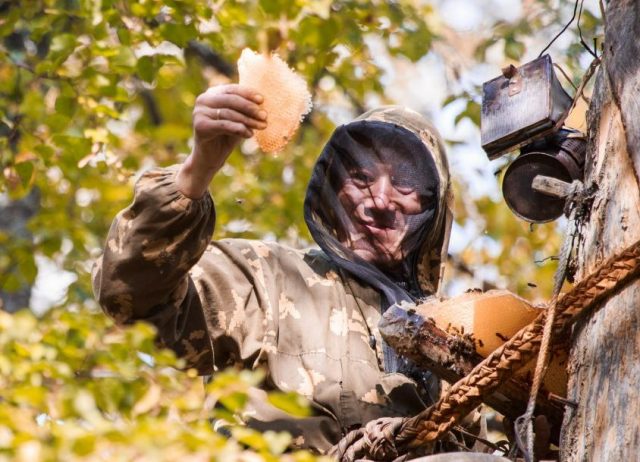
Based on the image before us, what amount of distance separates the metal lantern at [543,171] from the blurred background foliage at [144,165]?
23 cm

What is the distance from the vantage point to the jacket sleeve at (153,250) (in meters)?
3.57

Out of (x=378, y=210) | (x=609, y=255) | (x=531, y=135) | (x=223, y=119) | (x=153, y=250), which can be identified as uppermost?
(x=531, y=135)

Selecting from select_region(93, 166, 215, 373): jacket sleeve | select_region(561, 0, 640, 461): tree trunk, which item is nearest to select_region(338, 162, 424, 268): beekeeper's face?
select_region(93, 166, 215, 373): jacket sleeve

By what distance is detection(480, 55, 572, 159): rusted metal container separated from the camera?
338 cm

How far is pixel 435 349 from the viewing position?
333 centimetres

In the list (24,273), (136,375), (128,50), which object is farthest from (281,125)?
(24,273)

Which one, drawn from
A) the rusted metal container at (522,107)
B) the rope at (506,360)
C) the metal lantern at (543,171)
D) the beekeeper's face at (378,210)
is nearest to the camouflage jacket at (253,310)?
the beekeeper's face at (378,210)

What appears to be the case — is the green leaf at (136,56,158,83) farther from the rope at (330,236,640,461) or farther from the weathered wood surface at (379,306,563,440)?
the rope at (330,236,640,461)

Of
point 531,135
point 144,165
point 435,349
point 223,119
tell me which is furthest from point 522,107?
point 144,165

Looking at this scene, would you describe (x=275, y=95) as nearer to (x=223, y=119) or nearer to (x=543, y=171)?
(x=223, y=119)

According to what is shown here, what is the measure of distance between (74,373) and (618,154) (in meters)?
1.57

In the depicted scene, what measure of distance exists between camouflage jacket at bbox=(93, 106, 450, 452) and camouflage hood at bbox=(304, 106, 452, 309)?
0.99 feet

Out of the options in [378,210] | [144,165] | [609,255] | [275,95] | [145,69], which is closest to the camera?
[609,255]

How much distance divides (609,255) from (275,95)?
3.75 ft
